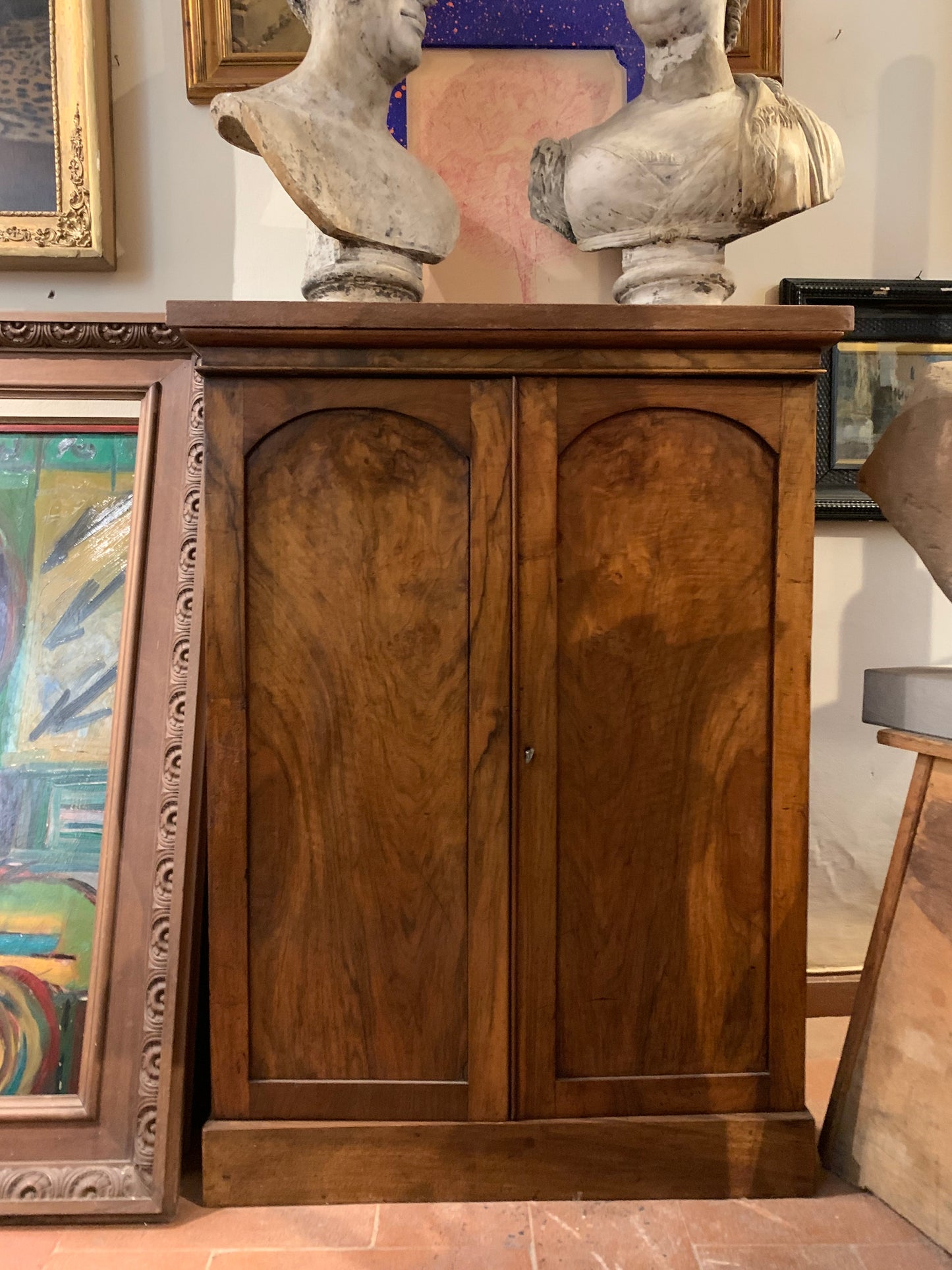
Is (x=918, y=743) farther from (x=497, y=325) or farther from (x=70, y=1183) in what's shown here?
(x=70, y=1183)

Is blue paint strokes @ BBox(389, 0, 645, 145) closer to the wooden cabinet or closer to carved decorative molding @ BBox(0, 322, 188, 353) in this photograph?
carved decorative molding @ BBox(0, 322, 188, 353)

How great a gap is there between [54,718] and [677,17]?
1.75 metres

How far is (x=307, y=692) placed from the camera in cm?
149

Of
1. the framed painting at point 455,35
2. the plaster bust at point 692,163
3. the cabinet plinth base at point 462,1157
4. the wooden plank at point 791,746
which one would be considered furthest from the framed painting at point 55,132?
the cabinet plinth base at point 462,1157

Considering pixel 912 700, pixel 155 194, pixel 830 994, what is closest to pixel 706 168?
pixel 912 700

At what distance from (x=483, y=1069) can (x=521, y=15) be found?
2.22m

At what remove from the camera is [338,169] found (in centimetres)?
152

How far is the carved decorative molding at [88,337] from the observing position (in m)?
1.87

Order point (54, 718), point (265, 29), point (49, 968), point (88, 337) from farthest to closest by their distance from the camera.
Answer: point (265, 29), point (88, 337), point (54, 718), point (49, 968)

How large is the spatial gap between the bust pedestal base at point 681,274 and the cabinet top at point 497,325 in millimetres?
163

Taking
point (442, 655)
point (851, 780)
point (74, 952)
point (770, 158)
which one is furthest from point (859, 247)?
point (74, 952)

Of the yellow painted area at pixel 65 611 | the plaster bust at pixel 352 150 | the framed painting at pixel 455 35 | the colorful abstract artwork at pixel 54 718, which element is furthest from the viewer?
Answer: the framed painting at pixel 455 35

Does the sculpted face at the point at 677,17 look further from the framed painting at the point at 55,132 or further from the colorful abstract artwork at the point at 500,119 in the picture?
the framed painting at the point at 55,132

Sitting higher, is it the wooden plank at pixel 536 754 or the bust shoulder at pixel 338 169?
the bust shoulder at pixel 338 169
